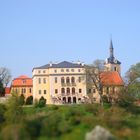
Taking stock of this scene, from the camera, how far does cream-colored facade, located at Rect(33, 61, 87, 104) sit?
95.2 metres

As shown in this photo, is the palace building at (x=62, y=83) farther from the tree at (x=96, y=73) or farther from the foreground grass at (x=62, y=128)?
the foreground grass at (x=62, y=128)

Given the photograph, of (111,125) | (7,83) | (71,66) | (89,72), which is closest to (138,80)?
(89,72)

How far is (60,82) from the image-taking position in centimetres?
9631

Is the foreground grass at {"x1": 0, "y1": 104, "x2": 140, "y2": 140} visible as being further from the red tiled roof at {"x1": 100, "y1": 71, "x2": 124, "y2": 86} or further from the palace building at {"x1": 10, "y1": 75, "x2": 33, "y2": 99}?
the palace building at {"x1": 10, "y1": 75, "x2": 33, "y2": 99}

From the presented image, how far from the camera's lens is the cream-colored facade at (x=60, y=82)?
9519 centimetres

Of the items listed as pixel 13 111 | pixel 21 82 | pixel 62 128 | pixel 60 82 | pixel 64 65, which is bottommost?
pixel 62 128

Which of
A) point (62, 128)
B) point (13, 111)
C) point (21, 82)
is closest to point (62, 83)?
point (21, 82)

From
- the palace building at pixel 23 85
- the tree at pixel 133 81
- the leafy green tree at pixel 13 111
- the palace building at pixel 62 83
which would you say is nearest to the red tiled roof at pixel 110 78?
the palace building at pixel 62 83

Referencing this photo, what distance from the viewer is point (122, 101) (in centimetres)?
6625

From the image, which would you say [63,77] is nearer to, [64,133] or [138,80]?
[138,80]

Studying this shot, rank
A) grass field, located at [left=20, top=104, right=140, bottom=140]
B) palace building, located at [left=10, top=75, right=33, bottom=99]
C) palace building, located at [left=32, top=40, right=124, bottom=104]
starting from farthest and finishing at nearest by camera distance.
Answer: palace building, located at [left=10, top=75, right=33, bottom=99]
palace building, located at [left=32, top=40, right=124, bottom=104]
grass field, located at [left=20, top=104, right=140, bottom=140]

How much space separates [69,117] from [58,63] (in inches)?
2082

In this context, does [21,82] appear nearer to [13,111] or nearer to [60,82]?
[60,82]

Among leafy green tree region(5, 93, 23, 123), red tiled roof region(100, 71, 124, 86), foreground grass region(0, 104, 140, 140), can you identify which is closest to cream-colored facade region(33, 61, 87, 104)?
red tiled roof region(100, 71, 124, 86)
